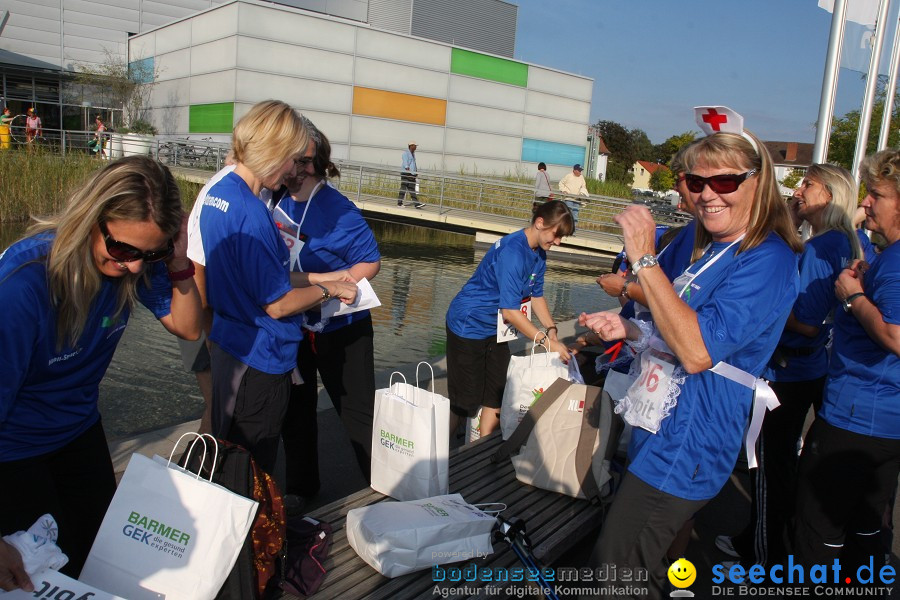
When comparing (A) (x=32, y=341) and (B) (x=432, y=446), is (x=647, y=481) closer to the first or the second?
(B) (x=432, y=446)

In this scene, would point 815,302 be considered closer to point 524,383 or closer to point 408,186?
point 524,383

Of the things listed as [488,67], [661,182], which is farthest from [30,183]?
[661,182]

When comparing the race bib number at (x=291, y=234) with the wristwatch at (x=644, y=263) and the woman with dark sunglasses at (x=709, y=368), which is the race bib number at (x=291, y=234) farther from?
the wristwatch at (x=644, y=263)

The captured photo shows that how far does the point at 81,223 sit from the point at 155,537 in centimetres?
101

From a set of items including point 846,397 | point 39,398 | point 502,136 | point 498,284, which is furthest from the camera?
point 502,136

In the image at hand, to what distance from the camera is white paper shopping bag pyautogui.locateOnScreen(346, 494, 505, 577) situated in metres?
2.63

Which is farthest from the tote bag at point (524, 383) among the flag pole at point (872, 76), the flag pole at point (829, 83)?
the flag pole at point (872, 76)

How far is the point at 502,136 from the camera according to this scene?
104ft

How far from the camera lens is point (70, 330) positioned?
219 centimetres

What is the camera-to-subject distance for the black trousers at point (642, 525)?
→ 93.0 inches

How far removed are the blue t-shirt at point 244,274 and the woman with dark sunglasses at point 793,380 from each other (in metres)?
2.63

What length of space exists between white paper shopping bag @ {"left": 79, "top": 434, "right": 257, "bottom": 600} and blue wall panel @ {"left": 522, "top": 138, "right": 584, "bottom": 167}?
31649 mm

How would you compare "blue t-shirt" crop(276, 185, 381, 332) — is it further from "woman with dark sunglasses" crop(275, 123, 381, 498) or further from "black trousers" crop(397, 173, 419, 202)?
"black trousers" crop(397, 173, 419, 202)

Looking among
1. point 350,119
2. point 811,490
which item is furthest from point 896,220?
point 350,119
